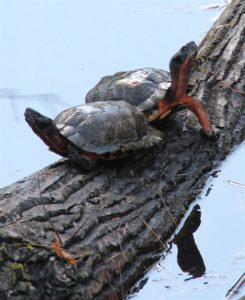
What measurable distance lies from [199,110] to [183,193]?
1.96 feet

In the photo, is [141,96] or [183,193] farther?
[141,96]

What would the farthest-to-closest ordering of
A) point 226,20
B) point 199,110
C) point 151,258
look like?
point 226,20
point 199,110
point 151,258

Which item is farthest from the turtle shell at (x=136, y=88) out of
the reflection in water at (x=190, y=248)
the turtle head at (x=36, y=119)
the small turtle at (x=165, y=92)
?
the reflection in water at (x=190, y=248)

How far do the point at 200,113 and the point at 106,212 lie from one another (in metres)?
1.09

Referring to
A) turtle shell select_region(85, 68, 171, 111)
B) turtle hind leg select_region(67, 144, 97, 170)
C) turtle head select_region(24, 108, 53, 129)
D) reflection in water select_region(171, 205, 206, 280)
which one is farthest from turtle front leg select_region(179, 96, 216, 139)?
turtle head select_region(24, 108, 53, 129)

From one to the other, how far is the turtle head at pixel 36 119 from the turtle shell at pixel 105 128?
10 centimetres

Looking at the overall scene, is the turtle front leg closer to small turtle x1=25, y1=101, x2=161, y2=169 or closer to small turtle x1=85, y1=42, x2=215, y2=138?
small turtle x1=85, y1=42, x2=215, y2=138

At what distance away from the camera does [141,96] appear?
4.37 meters

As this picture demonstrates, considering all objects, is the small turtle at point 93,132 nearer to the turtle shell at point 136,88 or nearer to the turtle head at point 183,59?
the turtle shell at point 136,88

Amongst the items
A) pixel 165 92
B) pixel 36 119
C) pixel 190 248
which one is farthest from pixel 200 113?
pixel 36 119

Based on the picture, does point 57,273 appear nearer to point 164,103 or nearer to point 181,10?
point 164,103

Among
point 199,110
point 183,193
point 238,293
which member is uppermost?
point 199,110

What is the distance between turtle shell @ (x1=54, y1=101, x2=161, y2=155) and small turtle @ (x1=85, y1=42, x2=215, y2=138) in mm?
242

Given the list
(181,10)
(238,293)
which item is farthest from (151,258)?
(181,10)
